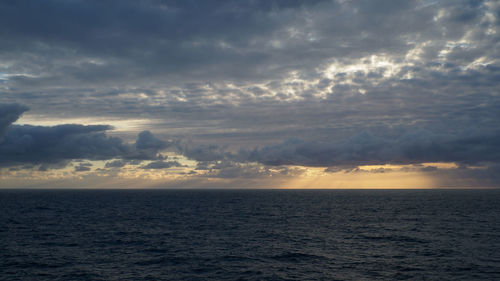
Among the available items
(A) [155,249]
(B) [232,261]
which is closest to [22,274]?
(A) [155,249]

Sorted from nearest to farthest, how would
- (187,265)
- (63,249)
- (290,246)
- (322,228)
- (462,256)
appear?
(187,265) < (462,256) < (63,249) < (290,246) < (322,228)

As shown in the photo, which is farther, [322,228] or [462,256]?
[322,228]

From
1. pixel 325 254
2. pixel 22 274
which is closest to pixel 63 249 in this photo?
pixel 22 274

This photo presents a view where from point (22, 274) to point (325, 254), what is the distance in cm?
3477

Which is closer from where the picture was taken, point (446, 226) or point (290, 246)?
point (290, 246)

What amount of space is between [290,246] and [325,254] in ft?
21.5

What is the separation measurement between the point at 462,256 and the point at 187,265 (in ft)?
113

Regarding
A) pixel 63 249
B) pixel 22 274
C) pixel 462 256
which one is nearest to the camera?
pixel 22 274

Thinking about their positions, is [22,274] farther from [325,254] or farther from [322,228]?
[322,228]

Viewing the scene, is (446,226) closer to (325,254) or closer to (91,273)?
(325,254)

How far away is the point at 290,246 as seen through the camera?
165 ft

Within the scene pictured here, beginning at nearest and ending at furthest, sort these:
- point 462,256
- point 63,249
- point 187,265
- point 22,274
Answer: point 22,274 < point 187,265 < point 462,256 < point 63,249

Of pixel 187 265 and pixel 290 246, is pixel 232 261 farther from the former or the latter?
pixel 290 246

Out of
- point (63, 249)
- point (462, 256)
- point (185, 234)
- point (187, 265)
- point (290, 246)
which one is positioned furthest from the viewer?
point (185, 234)
